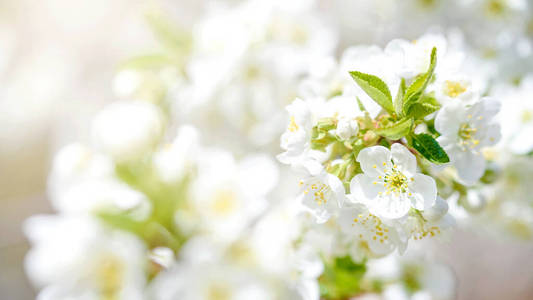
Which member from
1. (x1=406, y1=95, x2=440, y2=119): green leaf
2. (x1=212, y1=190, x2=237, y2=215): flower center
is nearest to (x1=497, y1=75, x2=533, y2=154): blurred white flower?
(x1=406, y1=95, x2=440, y2=119): green leaf

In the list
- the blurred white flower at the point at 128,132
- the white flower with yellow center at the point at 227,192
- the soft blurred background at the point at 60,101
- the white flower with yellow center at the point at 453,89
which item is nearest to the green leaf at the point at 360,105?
the white flower with yellow center at the point at 453,89

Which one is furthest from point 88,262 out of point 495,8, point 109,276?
point 495,8

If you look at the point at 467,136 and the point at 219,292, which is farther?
the point at 467,136

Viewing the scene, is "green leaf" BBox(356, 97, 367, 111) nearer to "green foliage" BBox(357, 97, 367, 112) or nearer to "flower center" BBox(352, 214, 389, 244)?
"green foliage" BBox(357, 97, 367, 112)

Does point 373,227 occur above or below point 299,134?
below

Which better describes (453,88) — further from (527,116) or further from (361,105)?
(527,116)

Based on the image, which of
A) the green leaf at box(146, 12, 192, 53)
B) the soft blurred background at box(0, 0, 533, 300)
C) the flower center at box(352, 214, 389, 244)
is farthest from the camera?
the soft blurred background at box(0, 0, 533, 300)

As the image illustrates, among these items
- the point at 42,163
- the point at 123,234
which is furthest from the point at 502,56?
the point at 42,163

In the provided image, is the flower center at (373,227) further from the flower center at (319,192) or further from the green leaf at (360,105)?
the green leaf at (360,105)
